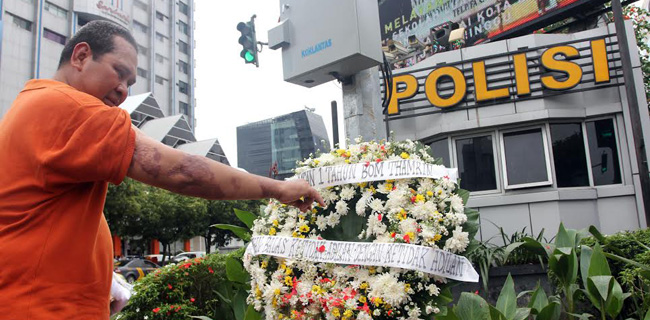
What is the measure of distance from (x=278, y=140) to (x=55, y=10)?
107 ft

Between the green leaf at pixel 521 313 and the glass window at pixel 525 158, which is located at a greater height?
the glass window at pixel 525 158

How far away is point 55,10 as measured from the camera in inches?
1748

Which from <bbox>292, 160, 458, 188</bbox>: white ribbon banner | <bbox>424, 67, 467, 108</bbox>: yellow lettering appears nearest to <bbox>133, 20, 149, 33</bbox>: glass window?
<bbox>424, 67, 467, 108</bbox>: yellow lettering

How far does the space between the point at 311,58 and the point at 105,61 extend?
3106mm

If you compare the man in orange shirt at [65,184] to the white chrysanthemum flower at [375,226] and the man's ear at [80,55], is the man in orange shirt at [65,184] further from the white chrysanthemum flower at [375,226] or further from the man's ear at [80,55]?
the white chrysanthemum flower at [375,226]

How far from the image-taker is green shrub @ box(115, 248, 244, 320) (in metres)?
4.03

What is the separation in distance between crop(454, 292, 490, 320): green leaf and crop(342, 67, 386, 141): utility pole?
191cm

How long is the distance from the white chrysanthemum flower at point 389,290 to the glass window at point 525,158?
8.54 metres

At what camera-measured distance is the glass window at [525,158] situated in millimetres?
10094

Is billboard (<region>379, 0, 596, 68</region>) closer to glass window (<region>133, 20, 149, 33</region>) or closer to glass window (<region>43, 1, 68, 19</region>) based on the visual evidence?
glass window (<region>43, 1, 68, 19</region>)

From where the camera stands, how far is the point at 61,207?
1412mm

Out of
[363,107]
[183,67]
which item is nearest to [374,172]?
[363,107]

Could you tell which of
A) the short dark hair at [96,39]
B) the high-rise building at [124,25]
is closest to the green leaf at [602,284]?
the short dark hair at [96,39]

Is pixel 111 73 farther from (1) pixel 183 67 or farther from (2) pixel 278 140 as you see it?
(2) pixel 278 140
